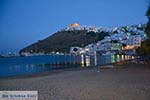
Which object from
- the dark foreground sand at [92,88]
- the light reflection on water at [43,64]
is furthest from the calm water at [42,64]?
the dark foreground sand at [92,88]

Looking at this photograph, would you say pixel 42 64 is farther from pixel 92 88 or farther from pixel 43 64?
pixel 92 88

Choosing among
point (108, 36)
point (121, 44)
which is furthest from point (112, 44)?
point (108, 36)

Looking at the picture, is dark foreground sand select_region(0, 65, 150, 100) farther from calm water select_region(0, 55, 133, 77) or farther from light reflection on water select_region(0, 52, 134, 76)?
light reflection on water select_region(0, 52, 134, 76)

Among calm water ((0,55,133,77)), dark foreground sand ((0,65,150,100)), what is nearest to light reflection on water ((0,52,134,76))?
calm water ((0,55,133,77))

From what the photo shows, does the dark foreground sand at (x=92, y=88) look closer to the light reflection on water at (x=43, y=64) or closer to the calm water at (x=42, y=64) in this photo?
the calm water at (x=42, y=64)

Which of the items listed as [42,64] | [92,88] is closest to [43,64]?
[42,64]

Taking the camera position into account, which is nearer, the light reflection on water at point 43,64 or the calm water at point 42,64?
the calm water at point 42,64

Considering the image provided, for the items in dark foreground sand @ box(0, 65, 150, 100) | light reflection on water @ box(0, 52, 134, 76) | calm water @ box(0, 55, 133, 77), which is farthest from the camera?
light reflection on water @ box(0, 52, 134, 76)

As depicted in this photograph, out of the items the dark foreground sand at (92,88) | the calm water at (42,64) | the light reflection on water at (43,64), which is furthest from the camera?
the light reflection on water at (43,64)

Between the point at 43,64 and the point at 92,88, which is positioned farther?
the point at 43,64

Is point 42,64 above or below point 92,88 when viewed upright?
above

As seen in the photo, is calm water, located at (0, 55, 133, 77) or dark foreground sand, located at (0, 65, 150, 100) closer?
dark foreground sand, located at (0, 65, 150, 100)

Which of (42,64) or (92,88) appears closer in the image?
(92,88)

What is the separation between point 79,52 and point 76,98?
236ft
